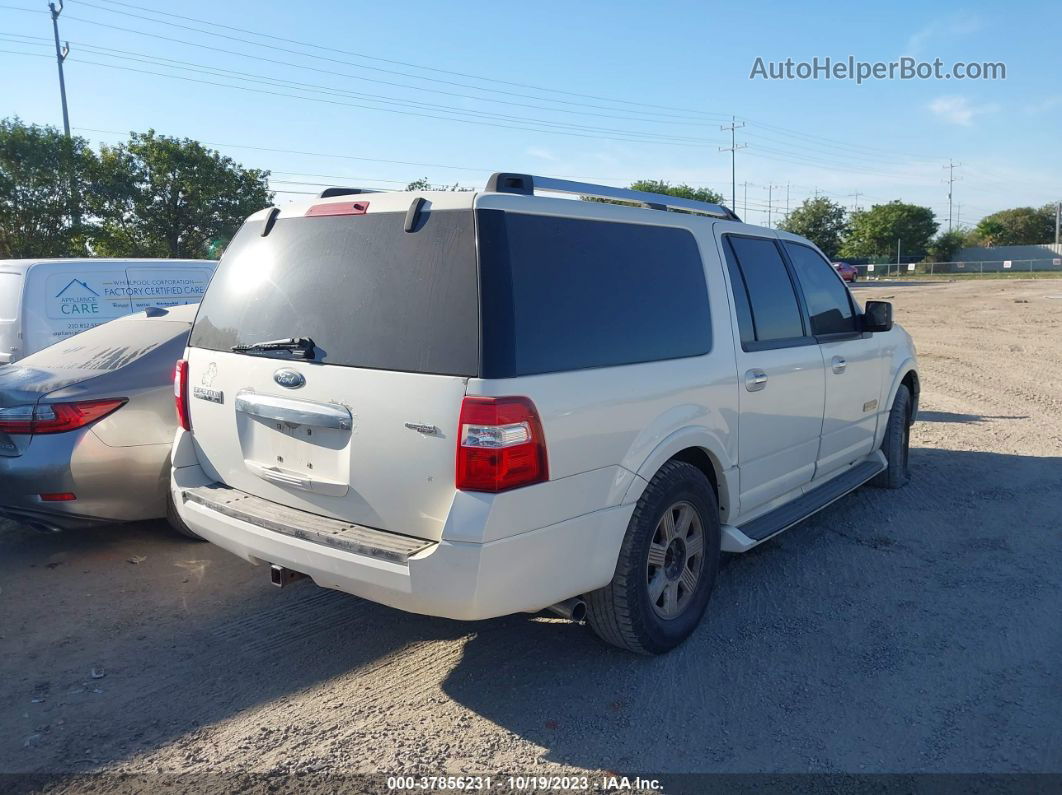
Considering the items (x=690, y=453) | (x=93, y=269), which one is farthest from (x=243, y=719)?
(x=93, y=269)

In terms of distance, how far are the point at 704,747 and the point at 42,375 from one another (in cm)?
446

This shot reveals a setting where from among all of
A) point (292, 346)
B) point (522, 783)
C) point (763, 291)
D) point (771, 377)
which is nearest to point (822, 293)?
point (763, 291)

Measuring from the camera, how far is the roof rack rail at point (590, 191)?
3383 millimetres

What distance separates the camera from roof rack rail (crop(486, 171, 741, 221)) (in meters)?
3.38

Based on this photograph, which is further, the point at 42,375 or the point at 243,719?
the point at 42,375

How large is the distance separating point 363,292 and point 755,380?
2.13 metres

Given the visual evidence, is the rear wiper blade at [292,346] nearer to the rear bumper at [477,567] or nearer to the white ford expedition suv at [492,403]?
the white ford expedition suv at [492,403]

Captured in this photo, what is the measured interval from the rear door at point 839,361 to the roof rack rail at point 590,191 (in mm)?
862

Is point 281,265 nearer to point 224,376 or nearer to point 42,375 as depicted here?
point 224,376

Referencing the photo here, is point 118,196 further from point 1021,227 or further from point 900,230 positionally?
point 1021,227

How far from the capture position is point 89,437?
4.87m

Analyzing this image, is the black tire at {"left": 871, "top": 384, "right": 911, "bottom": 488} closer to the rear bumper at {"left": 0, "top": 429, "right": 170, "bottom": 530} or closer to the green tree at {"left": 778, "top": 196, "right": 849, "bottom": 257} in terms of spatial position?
the rear bumper at {"left": 0, "top": 429, "right": 170, "bottom": 530}

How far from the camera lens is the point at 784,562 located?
199 inches

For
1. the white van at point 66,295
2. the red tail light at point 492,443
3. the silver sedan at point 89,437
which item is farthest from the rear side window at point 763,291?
the white van at point 66,295
